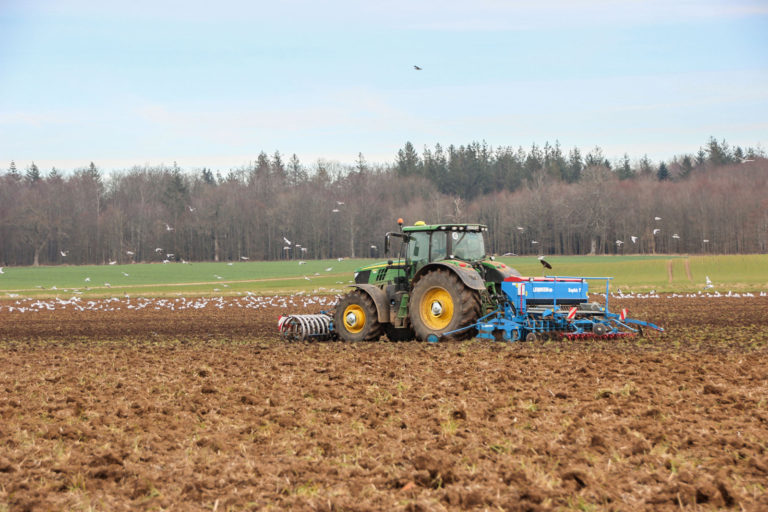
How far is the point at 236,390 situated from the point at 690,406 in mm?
5731

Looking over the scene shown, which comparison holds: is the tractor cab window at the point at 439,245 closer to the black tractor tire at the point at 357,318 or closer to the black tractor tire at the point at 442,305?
the black tractor tire at the point at 442,305

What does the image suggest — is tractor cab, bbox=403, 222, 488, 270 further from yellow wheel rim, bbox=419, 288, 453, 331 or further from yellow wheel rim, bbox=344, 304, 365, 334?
yellow wheel rim, bbox=344, 304, 365, 334

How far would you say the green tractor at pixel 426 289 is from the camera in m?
14.3

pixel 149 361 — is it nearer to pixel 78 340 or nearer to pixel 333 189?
pixel 78 340

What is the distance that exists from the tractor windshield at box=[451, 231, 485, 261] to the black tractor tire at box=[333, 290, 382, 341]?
2.10 m

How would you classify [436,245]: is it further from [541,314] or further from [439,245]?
[541,314]

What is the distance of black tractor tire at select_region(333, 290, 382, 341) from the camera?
15.6m

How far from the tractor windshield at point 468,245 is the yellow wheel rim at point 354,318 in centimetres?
241

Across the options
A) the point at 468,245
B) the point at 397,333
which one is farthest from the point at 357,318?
the point at 468,245

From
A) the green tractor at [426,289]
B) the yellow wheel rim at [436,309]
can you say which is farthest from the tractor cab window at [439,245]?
the yellow wheel rim at [436,309]

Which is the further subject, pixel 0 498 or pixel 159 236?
pixel 159 236

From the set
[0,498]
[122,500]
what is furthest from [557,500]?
[0,498]

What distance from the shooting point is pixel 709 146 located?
126m

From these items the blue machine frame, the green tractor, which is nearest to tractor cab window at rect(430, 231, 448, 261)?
the green tractor
